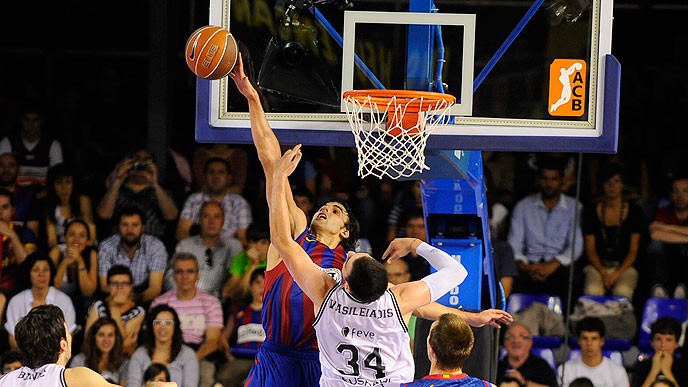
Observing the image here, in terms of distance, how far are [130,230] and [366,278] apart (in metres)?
4.24

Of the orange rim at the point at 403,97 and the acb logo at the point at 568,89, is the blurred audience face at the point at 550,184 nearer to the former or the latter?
the acb logo at the point at 568,89

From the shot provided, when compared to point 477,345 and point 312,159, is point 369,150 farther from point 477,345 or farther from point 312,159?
point 312,159

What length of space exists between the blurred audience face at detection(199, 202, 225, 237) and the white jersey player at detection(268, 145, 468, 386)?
3678mm

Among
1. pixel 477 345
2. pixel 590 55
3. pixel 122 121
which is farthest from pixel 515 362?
pixel 122 121

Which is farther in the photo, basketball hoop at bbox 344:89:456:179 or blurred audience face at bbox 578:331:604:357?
blurred audience face at bbox 578:331:604:357

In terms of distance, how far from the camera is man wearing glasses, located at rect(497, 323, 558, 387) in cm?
828

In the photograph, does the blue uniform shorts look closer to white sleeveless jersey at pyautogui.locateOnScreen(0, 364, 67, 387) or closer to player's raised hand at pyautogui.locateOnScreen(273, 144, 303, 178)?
player's raised hand at pyautogui.locateOnScreen(273, 144, 303, 178)

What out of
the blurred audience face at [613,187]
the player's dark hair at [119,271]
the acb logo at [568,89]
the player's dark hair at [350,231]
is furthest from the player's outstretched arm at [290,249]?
the blurred audience face at [613,187]

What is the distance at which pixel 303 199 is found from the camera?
917 centimetres

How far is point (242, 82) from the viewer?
18.2 feet

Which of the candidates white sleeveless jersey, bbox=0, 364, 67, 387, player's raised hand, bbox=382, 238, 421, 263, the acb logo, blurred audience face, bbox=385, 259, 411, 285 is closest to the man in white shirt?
blurred audience face, bbox=385, 259, 411, 285

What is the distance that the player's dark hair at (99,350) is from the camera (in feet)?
27.2

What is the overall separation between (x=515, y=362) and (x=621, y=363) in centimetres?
86

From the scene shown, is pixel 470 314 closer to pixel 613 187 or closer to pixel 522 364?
pixel 522 364
